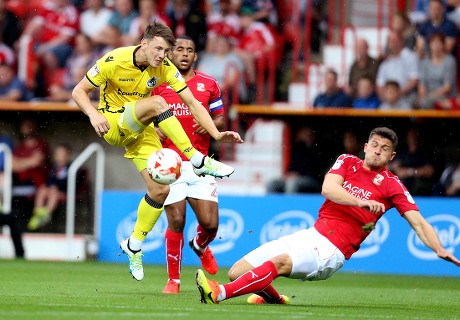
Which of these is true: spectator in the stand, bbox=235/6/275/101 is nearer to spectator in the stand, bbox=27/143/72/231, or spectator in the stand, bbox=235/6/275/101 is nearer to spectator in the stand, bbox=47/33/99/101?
spectator in the stand, bbox=47/33/99/101

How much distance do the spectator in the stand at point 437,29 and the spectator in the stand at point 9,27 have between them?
26.2 ft

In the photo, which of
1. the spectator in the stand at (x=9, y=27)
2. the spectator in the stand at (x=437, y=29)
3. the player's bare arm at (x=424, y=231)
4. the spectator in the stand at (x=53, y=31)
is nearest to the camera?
the player's bare arm at (x=424, y=231)

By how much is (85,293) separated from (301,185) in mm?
8211

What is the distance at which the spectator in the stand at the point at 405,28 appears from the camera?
18516 millimetres

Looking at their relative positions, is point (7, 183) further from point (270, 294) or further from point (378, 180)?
point (378, 180)

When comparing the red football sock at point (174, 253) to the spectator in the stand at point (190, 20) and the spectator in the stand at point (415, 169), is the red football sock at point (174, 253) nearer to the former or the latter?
the spectator in the stand at point (415, 169)

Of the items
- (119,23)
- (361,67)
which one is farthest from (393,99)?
Result: (119,23)

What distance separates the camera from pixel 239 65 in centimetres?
1920

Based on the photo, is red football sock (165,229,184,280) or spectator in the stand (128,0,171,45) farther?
spectator in the stand (128,0,171,45)

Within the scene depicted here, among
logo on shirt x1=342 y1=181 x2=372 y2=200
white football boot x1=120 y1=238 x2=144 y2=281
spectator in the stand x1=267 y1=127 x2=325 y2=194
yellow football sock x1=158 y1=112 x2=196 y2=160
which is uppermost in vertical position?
yellow football sock x1=158 y1=112 x2=196 y2=160

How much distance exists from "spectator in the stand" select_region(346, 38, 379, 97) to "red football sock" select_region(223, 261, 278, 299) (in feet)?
32.7

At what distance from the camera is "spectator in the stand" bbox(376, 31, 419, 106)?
18031 millimetres

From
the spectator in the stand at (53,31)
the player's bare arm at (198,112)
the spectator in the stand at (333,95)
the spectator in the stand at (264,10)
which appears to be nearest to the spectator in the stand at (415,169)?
the spectator in the stand at (333,95)

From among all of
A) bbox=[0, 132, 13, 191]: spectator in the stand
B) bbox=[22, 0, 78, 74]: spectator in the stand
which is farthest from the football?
bbox=[22, 0, 78, 74]: spectator in the stand
